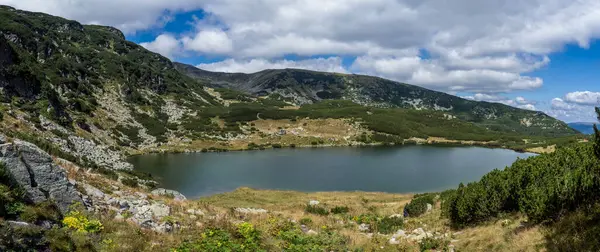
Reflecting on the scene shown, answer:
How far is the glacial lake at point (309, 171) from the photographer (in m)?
55.6

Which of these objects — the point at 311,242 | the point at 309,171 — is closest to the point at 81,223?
the point at 311,242

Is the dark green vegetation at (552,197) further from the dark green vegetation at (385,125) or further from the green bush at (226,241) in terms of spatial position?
the dark green vegetation at (385,125)

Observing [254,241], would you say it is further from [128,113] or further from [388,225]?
[128,113]

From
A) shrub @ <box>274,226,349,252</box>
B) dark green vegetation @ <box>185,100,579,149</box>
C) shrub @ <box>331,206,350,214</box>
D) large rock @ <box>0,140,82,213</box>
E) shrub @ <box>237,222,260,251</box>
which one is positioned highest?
dark green vegetation @ <box>185,100,579,149</box>

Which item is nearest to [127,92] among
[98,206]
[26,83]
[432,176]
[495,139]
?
[26,83]

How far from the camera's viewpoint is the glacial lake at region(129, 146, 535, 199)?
5556 cm

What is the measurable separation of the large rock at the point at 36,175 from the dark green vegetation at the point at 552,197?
16.0 m

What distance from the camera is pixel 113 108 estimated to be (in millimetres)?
108625

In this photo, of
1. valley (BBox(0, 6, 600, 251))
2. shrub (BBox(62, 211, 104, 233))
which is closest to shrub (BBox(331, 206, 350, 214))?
valley (BBox(0, 6, 600, 251))

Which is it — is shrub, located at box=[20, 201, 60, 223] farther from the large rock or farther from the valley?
the large rock

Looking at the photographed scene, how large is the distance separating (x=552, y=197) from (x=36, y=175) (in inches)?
711

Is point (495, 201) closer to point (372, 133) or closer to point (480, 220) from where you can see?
point (480, 220)

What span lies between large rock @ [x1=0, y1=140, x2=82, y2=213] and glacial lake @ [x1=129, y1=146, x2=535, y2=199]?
116 ft

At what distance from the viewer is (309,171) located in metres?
70.2
